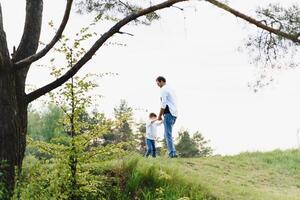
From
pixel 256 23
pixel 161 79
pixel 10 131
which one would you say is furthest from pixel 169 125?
pixel 10 131

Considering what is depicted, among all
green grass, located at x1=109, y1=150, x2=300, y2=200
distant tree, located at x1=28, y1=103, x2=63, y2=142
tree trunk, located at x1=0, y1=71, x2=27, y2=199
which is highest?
distant tree, located at x1=28, y1=103, x2=63, y2=142

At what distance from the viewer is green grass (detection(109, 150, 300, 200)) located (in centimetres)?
871

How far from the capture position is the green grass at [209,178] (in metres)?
8.71

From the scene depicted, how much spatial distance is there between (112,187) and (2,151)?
1.89 m

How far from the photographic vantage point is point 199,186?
29.9 ft

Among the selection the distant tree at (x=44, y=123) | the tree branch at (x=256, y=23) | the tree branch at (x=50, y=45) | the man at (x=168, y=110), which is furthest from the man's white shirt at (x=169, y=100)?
the distant tree at (x=44, y=123)

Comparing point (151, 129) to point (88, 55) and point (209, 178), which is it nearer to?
point (209, 178)

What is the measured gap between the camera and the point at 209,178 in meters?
10.3

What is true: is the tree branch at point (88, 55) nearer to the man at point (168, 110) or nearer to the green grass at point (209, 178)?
the green grass at point (209, 178)

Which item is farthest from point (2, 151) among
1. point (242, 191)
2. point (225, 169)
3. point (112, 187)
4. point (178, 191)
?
point (225, 169)

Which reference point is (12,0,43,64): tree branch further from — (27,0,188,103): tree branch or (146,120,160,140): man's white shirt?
(146,120,160,140): man's white shirt

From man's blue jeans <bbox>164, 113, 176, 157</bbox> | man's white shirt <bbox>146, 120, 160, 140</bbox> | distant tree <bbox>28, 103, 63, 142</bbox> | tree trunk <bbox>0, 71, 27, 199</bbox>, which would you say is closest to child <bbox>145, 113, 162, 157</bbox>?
man's white shirt <bbox>146, 120, 160, 140</bbox>

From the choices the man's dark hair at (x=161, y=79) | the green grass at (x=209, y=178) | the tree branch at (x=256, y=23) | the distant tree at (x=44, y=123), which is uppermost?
the distant tree at (x=44, y=123)

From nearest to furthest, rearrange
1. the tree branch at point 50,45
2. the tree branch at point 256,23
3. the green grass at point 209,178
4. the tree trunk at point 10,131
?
the tree trunk at point 10,131
the tree branch at point 50,45
the tree branch at point 256,23
the green grass at point 209,178
